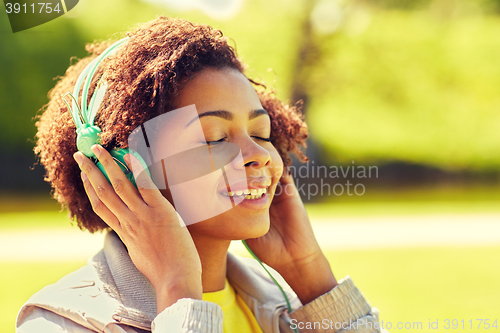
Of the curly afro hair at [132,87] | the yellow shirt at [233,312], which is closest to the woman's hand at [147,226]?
the curly afro hair at [132,87]

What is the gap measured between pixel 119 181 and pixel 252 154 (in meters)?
0.54

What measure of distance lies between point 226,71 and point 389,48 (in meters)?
16.4

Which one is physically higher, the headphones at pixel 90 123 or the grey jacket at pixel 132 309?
the headphones at pixel 90 123

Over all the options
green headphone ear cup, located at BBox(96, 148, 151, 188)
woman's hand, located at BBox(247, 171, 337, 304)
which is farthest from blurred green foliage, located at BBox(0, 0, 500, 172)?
green headphone ear cup, located at BBox(96, 148, 151, 188)

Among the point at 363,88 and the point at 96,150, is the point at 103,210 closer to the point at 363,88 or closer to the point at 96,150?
the point at 96,150

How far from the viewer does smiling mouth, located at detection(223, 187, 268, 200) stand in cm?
195

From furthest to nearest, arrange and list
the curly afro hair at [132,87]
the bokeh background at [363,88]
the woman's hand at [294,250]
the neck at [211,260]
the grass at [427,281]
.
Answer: the bokeh background at [363,88]
the grass at [427,281]
the woman's hand at [294,250]
the neck at [211,260]
the curly afro hair at [132,87]

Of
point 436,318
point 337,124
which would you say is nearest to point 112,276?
point 436,318

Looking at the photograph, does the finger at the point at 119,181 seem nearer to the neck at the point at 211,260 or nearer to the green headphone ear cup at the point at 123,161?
the green headphone ear cup at the point at 123,161

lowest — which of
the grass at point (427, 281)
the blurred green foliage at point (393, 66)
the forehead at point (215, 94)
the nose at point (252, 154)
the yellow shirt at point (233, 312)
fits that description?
the grass at point (427, 281)

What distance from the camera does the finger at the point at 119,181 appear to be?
1.75 m

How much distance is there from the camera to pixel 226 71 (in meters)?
2.10

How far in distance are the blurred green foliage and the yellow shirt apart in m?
14.5

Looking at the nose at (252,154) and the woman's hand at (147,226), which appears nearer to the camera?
the woman's hand at (147,226)
